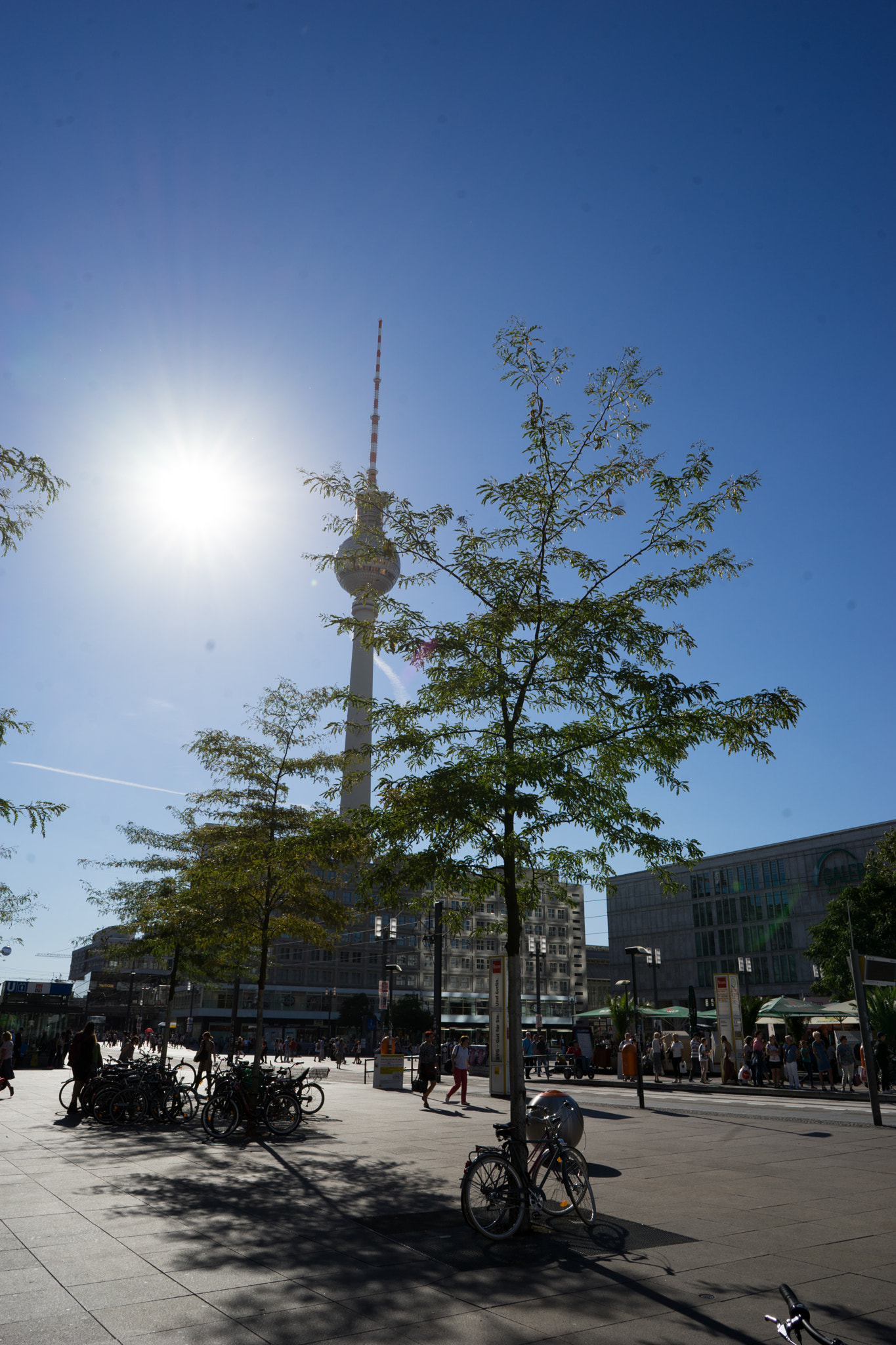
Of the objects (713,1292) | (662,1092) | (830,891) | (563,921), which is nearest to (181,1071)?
Result: (662,1092)

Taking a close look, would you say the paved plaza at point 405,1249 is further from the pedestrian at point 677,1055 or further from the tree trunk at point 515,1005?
the pedestrian at point 677,1055

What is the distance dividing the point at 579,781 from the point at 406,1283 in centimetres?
519

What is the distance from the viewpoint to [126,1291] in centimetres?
614

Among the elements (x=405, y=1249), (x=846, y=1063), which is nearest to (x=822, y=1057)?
(x=846, y=1063)

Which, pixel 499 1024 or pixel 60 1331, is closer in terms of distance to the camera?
pixel 60 1331

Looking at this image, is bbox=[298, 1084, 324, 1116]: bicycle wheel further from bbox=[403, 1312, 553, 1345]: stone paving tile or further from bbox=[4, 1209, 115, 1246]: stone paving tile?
bbox=[403, 1312, 553, 1345]: stone paving tile

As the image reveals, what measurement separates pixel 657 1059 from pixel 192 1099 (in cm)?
2052

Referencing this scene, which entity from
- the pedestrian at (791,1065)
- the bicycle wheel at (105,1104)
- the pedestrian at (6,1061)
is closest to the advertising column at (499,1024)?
the bicycle wheel at (105,1104)

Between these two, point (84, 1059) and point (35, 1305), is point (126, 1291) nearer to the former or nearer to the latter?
point (35, 1305)

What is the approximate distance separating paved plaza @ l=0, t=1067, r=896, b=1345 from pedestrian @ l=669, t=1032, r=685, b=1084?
19.0m

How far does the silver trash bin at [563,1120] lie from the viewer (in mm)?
10086

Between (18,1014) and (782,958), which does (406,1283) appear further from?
(782,958)

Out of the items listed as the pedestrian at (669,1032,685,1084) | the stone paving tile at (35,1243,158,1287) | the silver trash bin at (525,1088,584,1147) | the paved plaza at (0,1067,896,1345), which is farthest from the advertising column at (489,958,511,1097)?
the stone paving tile at (35,1243,158,1287)

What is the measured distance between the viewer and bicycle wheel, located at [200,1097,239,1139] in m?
14.4
